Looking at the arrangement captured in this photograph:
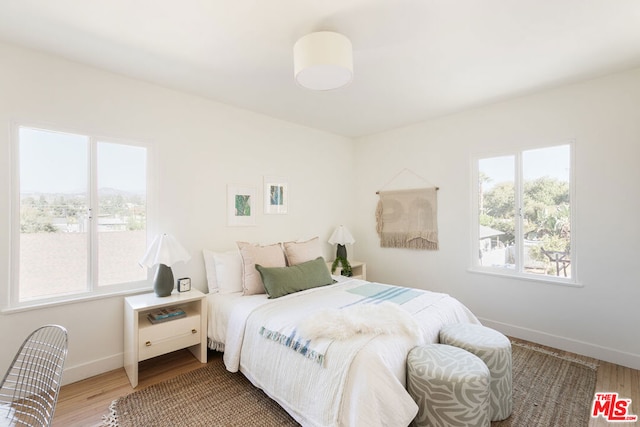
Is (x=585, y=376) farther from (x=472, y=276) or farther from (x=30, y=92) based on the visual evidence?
(x=30, y=92)

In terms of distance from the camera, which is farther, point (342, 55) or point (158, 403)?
point (158, 403)

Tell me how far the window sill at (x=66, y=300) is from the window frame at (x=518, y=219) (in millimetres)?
3546

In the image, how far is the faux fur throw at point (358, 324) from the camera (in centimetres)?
183

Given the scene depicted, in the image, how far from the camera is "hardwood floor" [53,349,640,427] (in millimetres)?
1947

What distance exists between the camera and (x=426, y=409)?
66.5 inches

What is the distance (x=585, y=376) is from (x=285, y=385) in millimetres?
2463

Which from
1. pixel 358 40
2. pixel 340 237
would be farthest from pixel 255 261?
pixel 358 40

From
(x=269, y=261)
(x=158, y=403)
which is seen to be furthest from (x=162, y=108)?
(x=158, y=403)

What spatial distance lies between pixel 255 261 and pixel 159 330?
954 millimetres

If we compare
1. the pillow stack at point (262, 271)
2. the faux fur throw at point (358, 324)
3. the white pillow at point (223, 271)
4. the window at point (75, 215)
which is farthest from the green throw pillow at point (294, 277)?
the window at point (75, 215)

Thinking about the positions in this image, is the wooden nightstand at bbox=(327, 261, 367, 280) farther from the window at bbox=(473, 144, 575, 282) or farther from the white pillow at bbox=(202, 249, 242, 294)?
the white pillow at bbox=(202, 249, 242, 294)

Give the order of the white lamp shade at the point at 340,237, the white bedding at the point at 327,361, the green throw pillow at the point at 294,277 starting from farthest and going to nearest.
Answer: the white lamp shade at the point at 340,237 < the green throw pillow at the point at 294,277 < the white bedding at the point at 327,361

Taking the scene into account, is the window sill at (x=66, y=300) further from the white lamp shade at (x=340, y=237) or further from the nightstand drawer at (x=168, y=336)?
the white lamp shade at (x=340, y=237)

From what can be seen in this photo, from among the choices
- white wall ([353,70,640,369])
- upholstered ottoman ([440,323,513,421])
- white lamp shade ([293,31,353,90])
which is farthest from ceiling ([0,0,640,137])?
upholstered ottoman ([440,323,513,421])
